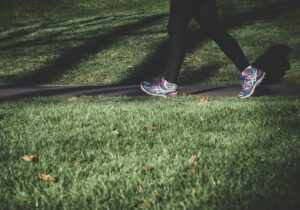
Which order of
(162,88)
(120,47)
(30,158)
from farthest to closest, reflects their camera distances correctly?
1. (120,47)
2. (162,88)
3. (30,158)

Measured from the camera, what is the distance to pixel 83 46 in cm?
1340

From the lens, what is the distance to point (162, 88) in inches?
202

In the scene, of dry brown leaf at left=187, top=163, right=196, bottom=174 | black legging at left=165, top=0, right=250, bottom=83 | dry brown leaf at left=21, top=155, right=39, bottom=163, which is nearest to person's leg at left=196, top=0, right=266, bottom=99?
black legging at left=165, top=0, right=250, bottom=83

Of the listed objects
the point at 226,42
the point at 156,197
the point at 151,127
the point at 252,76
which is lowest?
the point at 252,76

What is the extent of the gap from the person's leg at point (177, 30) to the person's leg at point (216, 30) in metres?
0.16

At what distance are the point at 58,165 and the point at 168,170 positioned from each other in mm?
630

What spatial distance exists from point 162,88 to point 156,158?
2.58m

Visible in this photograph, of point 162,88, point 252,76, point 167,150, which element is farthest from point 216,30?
point 167,150

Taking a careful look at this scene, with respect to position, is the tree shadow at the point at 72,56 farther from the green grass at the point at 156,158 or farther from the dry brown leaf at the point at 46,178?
the dry brown leaf at the point at 46,178

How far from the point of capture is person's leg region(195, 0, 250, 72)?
4801 mm

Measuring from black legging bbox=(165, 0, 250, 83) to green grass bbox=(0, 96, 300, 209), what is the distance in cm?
92

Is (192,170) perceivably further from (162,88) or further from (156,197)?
(162,88)

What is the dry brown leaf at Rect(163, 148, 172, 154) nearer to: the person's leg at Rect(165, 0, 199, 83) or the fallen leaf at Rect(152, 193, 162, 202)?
the fallen leaf at Rect(152, 193, 162, 202)

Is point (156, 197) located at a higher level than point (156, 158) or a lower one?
higher
